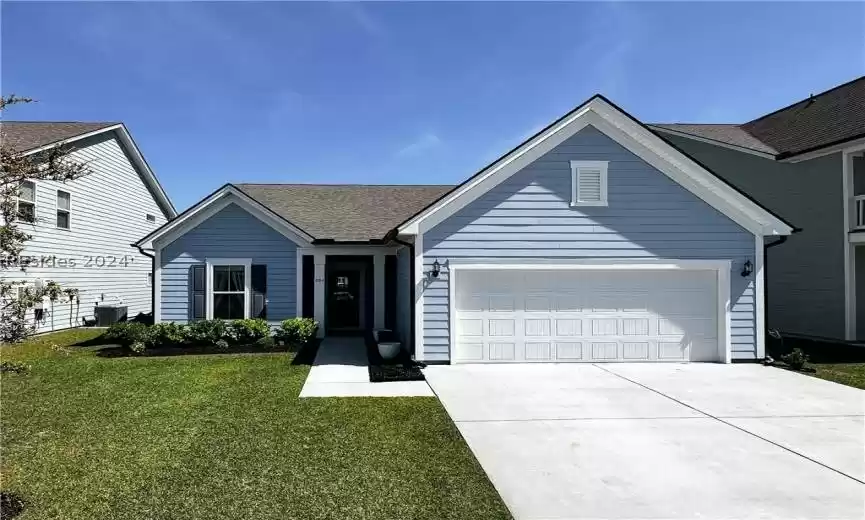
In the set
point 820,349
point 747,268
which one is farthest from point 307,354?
point 820,349

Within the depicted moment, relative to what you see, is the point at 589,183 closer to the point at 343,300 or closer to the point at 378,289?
the point at 378,289

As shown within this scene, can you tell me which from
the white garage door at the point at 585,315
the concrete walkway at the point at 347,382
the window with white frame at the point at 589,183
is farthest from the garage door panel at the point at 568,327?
the concrete walkway at the point at 347,382

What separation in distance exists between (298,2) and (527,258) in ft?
22.6

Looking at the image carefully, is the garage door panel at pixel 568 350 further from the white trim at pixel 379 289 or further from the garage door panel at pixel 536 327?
the white trim at pixel 379 289

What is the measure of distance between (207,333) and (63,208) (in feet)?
26.5

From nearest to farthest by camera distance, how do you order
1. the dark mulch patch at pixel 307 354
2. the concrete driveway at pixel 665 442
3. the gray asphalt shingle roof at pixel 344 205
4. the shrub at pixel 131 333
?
the concrete driveway at pixel 665 442
the dark mulch patch at pixel 307 354
the shrub at pixel 131 333
the gray asphalt shingle roof at pixel 344 205

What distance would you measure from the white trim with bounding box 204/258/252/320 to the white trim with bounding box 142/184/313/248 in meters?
1.06

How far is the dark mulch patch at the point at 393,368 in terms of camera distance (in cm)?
940

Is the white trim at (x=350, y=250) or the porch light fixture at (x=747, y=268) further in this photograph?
the white trim at (x=350, y=250)

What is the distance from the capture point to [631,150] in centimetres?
1100

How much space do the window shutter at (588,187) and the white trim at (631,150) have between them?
828 mm

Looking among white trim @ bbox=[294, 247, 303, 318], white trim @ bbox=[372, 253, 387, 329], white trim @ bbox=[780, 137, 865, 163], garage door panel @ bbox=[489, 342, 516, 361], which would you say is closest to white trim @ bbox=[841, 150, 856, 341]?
white trim @ bbox=[780, 137, 865, 163]

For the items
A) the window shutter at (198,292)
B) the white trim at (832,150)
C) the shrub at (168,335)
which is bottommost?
the shrub at (168,335)

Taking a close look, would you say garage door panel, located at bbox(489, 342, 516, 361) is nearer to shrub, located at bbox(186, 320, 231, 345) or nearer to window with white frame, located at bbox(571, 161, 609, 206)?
window with white frame, located at bbox(571, 161, 609, 206)
